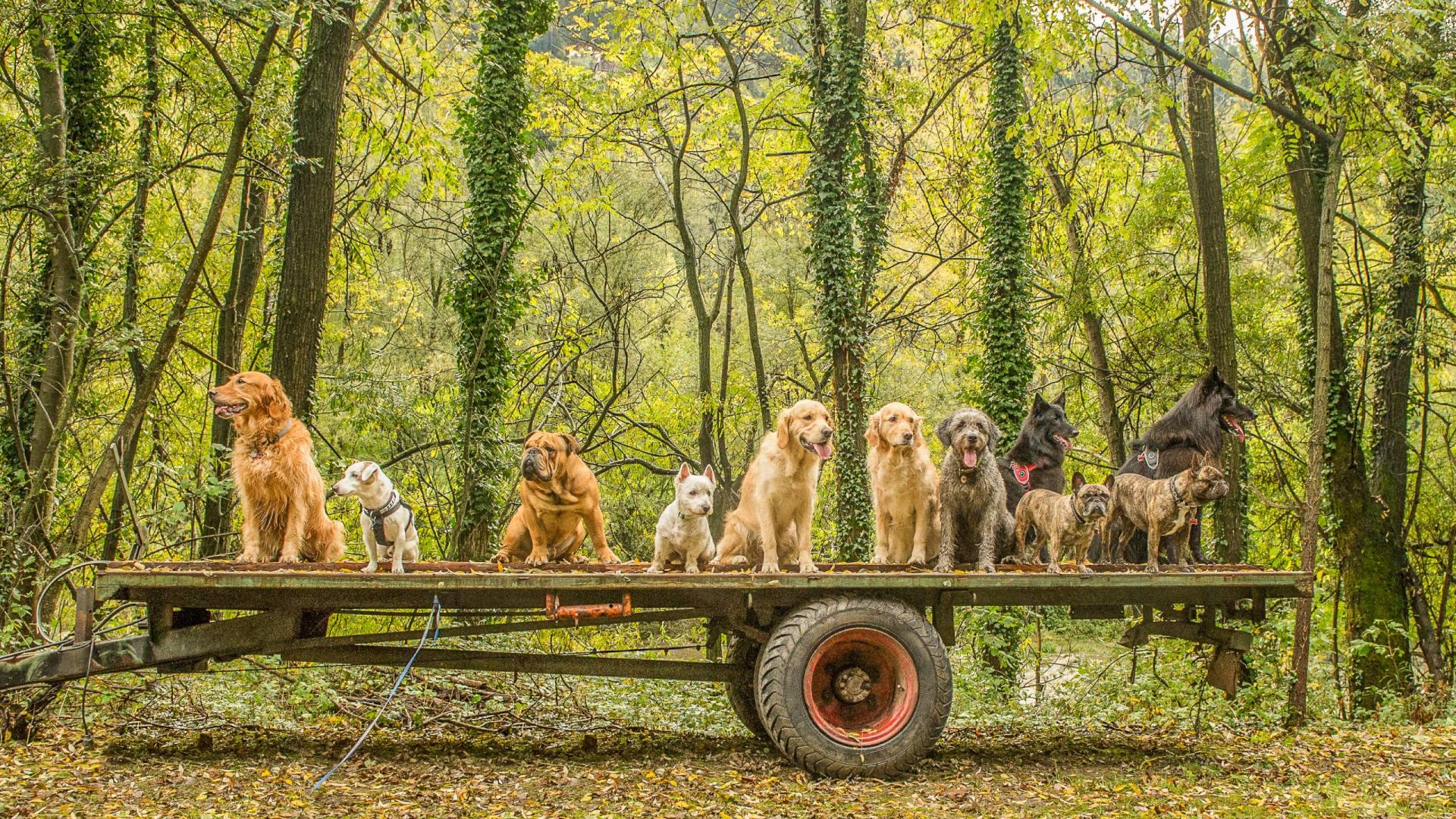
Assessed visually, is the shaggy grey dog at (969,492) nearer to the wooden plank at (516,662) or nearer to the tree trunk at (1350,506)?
the wooden plank at (516,662)

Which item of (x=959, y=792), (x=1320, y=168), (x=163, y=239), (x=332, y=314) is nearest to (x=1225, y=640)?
(x=959, y=792)

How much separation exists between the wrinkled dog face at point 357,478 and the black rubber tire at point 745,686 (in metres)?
2.63

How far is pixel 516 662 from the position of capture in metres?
6.34

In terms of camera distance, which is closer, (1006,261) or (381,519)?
(381,519)

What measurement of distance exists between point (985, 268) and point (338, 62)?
8.34 metres

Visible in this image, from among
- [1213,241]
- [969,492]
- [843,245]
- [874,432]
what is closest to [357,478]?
[874,432]

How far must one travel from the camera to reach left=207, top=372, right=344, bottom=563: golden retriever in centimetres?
629

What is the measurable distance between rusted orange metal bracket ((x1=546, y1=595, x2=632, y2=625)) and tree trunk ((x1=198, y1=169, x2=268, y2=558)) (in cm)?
507

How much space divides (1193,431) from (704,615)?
4.23 meters

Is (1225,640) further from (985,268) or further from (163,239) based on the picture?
(163,239)

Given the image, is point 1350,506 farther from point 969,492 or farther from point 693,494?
point 693,494

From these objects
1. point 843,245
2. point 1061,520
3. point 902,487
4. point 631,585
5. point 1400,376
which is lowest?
point 631,585

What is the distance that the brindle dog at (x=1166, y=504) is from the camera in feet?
21.8

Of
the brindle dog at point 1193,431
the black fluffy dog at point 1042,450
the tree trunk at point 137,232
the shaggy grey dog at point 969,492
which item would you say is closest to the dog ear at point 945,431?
the shaggy grey dog at point 969,492
